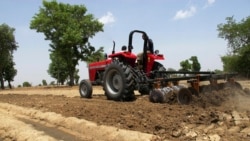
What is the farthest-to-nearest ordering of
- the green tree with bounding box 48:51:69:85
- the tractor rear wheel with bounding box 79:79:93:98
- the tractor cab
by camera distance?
the green tree with bounding box 48:51:69:85, the tractor rear wheel with bounding box 79:79:93:98, the tractor cab

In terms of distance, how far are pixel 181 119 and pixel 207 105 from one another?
2.89 metres

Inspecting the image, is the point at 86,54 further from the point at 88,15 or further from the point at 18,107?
the point at 18,107

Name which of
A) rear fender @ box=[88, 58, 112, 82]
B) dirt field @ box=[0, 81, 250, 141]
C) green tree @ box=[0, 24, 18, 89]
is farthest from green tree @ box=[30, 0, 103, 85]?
dirt field @ box=[0, 81, 250, 141]

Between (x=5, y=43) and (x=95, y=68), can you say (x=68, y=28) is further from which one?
(x=95, y=68)

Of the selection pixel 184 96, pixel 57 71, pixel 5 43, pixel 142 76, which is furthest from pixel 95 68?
pixel 57 71

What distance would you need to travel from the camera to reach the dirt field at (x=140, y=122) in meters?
7.00

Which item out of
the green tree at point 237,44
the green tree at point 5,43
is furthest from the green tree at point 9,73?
the green tree at point 237,44

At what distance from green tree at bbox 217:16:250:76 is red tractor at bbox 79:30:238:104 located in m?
30.2

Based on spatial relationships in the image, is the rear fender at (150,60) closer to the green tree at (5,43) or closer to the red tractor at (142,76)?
the red tractor at (142,76)

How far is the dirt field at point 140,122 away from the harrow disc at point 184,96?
189mm

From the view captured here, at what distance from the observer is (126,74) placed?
12.6 metres

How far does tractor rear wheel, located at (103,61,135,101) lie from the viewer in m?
12.6

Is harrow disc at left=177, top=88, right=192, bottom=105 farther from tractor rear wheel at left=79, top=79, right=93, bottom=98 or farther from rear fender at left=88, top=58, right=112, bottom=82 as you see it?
tractor rear wheel at left=79, top=79, right=93, bottom=98

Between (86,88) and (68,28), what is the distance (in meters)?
26.3
